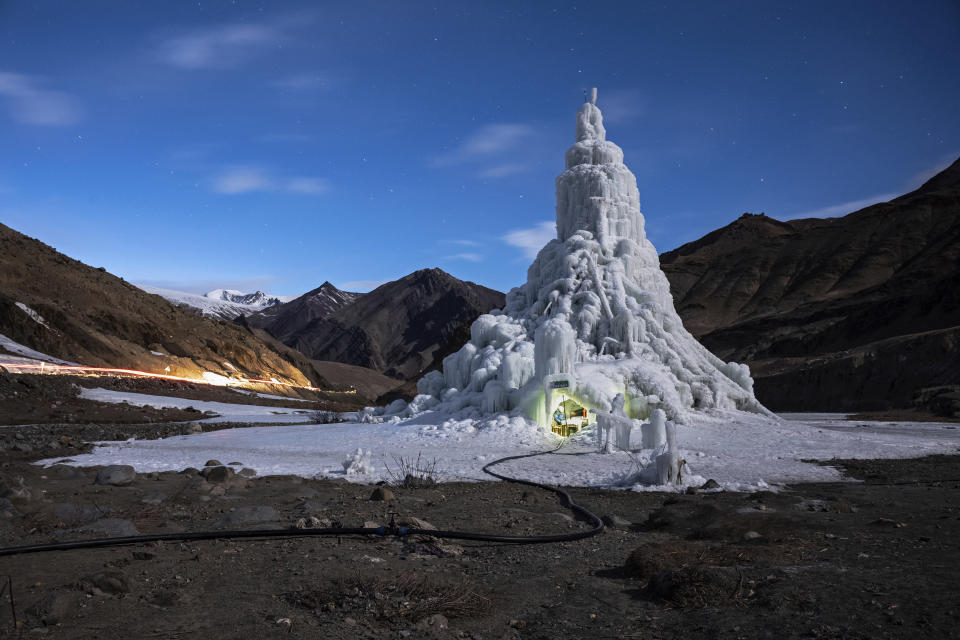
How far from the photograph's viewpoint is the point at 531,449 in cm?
1855

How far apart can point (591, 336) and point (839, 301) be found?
212 feet

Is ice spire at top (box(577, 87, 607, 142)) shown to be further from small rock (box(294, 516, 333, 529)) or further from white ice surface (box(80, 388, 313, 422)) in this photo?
small rock (box(294, 516, 333, 529))

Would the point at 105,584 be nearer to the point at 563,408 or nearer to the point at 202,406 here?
the point at 563,408

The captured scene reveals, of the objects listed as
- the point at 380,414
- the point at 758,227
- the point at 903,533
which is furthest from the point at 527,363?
the point at 758,227

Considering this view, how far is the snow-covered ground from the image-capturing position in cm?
1368

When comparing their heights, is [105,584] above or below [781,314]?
below

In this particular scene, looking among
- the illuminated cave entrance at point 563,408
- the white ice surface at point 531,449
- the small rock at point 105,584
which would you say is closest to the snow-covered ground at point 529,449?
the white ice surface at point 531,449

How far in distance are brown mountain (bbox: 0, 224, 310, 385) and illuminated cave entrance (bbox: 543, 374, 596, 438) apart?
3893 centimetres

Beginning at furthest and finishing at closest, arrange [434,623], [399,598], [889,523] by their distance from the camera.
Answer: [889,523]
[399,598]
[434,623]

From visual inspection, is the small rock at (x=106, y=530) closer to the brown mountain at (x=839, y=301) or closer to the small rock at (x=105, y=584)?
the small rock at (x=105, y=584)

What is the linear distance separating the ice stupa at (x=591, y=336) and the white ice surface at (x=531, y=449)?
170 cm

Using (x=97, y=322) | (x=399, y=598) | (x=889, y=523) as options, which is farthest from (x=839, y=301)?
(x=399, y=598)

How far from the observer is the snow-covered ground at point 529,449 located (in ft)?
44.9

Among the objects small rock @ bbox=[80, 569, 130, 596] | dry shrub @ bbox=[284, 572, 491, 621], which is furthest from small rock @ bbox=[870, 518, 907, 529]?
small rock @ bbox=[80, 569, 130, 596]
